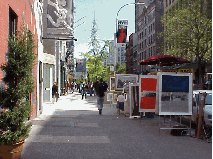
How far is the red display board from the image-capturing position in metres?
11.9

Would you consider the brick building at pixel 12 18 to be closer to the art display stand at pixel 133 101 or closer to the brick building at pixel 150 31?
the art display stand at pixel 133 101

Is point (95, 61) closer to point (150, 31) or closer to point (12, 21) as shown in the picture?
point (150, 31)

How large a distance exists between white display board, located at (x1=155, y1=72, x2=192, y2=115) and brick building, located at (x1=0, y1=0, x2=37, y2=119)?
15.3 feet

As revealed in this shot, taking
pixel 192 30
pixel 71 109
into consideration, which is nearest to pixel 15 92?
pixel 71 109

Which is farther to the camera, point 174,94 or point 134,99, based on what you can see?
point 134,99

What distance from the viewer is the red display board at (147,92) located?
11.9m

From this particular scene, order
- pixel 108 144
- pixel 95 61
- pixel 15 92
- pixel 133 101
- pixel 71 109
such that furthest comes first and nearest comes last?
pixel 95 61
pixel 71 109
pixel 133 101
pixel 108 144
pixel 15 92

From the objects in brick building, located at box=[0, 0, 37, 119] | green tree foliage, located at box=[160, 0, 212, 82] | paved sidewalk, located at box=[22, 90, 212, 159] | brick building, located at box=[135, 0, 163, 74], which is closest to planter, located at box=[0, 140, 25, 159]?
paved sidewalk, located at box=[22, 90, 212, 159]

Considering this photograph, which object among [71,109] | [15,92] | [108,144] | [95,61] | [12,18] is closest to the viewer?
[15,92]

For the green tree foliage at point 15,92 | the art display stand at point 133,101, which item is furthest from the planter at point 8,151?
the art display stand at point 133,101

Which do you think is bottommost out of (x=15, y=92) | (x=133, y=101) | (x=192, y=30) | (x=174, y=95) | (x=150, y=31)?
(x=133, y=101)

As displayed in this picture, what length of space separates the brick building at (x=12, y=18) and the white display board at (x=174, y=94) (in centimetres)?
467

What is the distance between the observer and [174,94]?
1062cm

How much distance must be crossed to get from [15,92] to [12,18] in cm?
513
